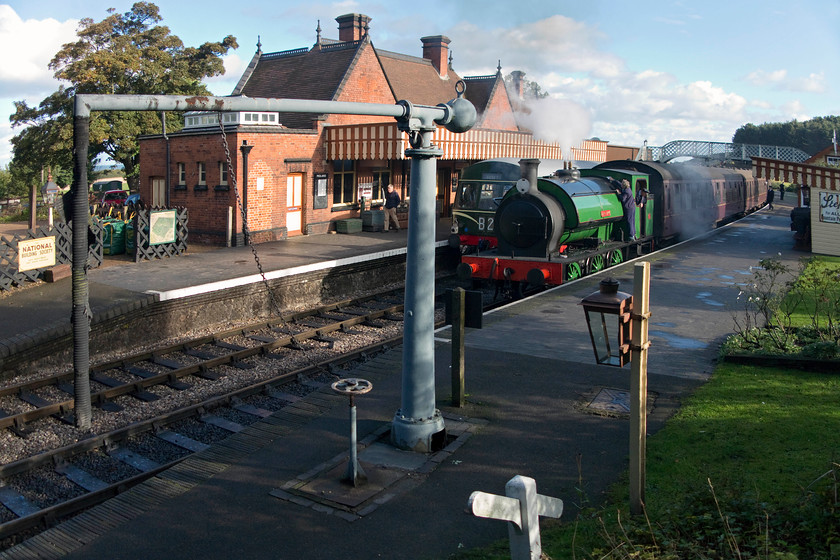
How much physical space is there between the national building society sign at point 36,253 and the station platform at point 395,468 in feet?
26.0

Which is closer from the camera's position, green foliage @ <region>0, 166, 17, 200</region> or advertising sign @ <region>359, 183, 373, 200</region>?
advertising sign @ <region>359, 183, 373, 200</region>

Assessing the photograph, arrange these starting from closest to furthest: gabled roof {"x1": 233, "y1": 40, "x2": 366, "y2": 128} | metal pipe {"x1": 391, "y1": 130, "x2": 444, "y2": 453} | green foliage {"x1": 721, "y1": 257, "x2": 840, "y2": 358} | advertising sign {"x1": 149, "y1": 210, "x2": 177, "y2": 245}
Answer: metal pipe {"x1": 391, "y1": 130, "x2": 444, "y2": 453} → green foliage {"x1": 721, "y1": 257, "x2": 840, "y2": 358} → advertising sign {"x1": 149, "y1": 210, "x2": 177, "y2": 245} → gabled roof {"x1": 233, "y1": 40, "x2": 366, "y2": 128}

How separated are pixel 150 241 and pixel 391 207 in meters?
9.14

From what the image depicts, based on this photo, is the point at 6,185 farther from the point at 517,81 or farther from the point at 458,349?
the point at 458,349

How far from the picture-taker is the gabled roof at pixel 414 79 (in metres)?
29.9

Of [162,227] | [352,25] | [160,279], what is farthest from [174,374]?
[352,25]

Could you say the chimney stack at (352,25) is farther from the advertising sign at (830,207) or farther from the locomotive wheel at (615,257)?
the advertising sign at (830,207)

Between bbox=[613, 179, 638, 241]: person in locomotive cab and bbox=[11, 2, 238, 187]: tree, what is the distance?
17829mm

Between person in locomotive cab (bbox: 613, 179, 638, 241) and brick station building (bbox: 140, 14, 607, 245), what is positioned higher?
brick station building (bbox: 140, 14, 607, 245)

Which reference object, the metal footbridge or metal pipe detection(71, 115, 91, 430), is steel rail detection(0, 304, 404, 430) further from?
the metal footbridge

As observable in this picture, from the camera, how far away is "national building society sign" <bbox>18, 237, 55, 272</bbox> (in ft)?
44.2

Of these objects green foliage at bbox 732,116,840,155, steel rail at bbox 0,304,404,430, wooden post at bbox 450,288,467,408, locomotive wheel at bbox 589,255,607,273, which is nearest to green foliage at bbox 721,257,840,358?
locomotive wheel at bbox 589,255,607,273

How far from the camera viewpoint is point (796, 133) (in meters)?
85.5

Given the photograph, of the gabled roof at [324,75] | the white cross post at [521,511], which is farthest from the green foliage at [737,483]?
the gabled roof at [324,75]
